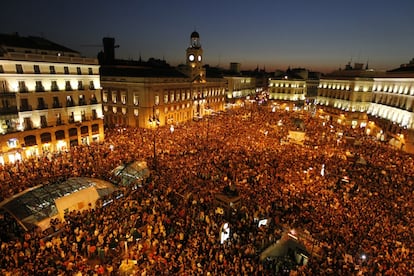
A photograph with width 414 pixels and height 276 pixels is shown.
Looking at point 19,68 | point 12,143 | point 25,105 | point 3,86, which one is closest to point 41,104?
point 25,105

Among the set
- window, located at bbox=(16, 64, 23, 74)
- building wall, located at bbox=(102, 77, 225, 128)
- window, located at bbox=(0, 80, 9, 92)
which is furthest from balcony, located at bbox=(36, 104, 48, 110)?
building wall, located at bbox=(102, 77, 225, 128)

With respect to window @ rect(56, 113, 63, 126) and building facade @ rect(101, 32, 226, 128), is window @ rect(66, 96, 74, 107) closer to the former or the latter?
window @ rect(56, 113, 63, 126)

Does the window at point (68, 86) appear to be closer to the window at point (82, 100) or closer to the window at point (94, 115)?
the window at point (82, 100)

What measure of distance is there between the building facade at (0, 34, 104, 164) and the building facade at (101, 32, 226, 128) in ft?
31.4

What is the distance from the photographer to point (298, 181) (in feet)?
73.3

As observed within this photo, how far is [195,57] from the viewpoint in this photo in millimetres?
62406

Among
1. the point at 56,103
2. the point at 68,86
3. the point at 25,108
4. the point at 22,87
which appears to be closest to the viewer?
the point at 22,87

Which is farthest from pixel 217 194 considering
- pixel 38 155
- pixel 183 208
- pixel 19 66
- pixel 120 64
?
pixel 120 64

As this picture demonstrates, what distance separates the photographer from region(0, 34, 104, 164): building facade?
27250mm

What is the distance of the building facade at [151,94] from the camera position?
47.8 meters

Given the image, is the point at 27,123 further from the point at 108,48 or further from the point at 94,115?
the point at 108,48

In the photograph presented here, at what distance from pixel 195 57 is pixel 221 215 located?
169ft

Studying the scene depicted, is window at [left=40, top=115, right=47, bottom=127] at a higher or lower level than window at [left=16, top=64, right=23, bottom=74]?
lower

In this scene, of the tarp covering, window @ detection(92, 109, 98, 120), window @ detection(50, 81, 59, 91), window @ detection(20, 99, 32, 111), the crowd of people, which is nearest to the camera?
the crowd of people
